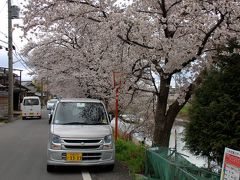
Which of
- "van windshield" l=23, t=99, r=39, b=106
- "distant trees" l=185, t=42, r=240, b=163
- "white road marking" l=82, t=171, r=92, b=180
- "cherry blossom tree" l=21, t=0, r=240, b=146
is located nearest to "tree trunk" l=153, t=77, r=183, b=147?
"cherry blossom tree" l=21, t=0, r=240, b=146

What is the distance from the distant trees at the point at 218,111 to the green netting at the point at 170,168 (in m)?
0.31

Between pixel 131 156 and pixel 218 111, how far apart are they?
5390mm

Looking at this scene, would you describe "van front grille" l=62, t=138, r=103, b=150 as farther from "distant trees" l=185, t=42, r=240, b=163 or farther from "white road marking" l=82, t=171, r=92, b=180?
"distant trees" l=185, t=42, r=240, b=163

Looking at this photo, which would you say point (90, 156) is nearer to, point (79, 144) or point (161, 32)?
point (79, 144)

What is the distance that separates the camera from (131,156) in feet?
36.2

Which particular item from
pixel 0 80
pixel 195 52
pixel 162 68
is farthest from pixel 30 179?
pixel 0 80

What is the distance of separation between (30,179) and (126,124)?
15223 millimetres

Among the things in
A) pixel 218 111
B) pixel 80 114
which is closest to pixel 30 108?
pixel 80 114

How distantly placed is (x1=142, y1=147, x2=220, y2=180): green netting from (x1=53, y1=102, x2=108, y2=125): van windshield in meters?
2.32

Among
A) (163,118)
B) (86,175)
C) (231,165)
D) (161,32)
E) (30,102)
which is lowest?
(30,102)

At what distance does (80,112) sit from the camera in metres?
10.5

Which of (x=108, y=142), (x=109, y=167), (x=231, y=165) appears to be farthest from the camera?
(x=109, y=167)

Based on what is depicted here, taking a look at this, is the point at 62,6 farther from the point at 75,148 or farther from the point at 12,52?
the point at 12,52

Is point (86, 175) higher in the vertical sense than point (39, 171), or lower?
higher
